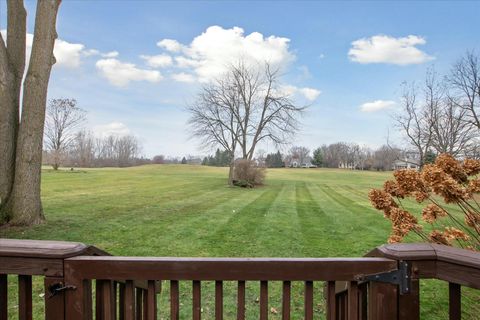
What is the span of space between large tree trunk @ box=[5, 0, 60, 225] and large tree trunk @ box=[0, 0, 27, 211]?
21 cm

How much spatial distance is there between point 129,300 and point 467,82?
1043 inches

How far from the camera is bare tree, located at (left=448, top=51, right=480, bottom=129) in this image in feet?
69.1

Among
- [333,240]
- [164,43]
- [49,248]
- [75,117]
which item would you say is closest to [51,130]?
[75,117]

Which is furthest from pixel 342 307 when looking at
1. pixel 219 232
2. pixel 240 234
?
pixel 219 232

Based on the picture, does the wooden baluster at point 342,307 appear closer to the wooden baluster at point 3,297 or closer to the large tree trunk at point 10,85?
the wooden baluster at point 3,297

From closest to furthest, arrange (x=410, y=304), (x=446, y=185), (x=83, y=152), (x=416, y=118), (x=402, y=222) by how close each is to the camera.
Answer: (x=410, y=304) → (x=446, y=185) → (x=402, y=222) → (x=416, y=118) → (x=83, y=152)

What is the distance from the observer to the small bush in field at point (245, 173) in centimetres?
2445

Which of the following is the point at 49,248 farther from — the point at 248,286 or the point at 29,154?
the point at 29,154

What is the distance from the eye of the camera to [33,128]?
23.5ft

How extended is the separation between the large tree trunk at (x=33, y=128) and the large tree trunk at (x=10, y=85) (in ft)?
0.68

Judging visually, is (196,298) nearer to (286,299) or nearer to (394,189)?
(286,299)

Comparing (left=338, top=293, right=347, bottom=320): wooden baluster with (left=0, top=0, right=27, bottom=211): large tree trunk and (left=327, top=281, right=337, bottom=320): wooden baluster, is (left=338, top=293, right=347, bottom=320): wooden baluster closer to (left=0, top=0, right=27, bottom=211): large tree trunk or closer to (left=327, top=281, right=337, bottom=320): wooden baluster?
(left=327, top=281, right=337, bottom=320): wooden baluster

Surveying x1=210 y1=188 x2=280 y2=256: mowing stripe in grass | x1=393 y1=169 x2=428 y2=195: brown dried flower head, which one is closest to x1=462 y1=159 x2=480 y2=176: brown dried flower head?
x1=393 y1=169 x2=428 y2=195: brown dried flower head

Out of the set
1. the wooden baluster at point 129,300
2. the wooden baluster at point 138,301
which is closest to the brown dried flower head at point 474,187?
the wooden baluster at point 138,301
